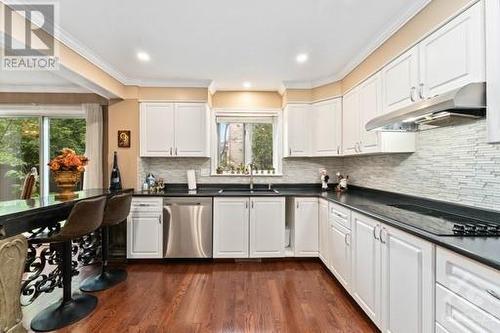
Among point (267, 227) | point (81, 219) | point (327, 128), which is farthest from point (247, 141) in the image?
point (81, 219)

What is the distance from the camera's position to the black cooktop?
1444mm

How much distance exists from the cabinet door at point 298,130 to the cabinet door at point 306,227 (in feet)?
2.59

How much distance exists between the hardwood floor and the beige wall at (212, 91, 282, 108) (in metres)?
2.49

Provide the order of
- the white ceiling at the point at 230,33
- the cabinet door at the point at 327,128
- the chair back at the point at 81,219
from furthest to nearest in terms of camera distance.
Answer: the cabinet door at the point at 327,128 → the chair back at the point at 81,219 → the white ceiling at the point at 230,33

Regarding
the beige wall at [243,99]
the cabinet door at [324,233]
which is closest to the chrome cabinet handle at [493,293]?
the cabinet door at [324,233]

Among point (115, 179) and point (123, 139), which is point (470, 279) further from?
point (123, 139)

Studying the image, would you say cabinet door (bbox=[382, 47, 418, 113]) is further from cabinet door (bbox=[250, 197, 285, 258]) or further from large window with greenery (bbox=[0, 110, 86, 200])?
large window with greenery (bbox=[0, 110, 86, 200])

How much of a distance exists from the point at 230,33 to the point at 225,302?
8.43 feet

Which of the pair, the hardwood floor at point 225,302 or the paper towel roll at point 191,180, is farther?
the paper towel roll at point 191,180

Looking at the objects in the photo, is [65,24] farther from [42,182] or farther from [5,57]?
[42,182]

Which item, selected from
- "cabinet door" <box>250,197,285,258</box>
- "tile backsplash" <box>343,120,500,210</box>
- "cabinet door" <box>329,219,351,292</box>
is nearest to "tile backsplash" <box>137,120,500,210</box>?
"tile backsplash" <box>343,120,500,210</box>

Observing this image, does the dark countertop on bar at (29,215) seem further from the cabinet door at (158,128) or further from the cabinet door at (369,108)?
the cabinet door at (369,108)

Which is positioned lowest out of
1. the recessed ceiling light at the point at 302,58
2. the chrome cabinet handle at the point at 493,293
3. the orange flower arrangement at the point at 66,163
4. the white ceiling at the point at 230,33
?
the chrome cabinet handle at the point at 493,293

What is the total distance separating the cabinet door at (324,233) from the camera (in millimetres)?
3213
